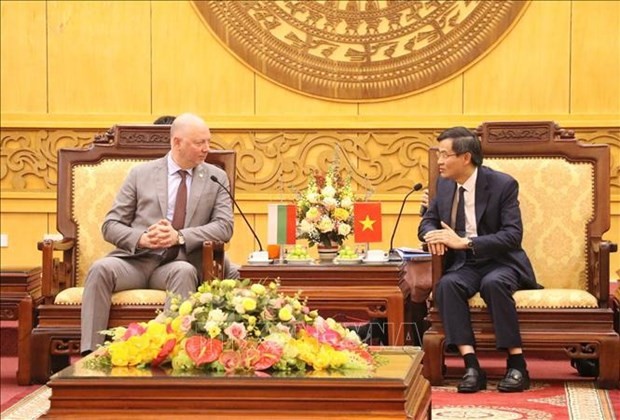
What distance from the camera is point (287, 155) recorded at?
25.6ft

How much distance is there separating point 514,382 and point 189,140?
176cm

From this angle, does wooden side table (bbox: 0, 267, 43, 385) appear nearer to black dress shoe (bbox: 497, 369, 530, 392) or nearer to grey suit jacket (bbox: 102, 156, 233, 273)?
grey suit jacket (bbox: 102, 156, 233, 273)

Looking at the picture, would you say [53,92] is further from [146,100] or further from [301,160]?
[301,160]

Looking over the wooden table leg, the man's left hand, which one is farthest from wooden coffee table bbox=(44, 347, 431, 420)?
the wooden table leg

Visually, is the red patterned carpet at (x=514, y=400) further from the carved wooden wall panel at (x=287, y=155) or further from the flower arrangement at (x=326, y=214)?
the carved wooden wall panel at (x=287, y=155)

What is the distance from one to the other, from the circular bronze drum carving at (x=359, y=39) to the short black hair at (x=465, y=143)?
6.72 ft

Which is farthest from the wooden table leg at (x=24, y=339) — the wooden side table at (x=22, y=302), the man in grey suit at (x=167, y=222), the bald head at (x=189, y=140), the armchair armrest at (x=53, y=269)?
the bald head at (x=189, y=140)

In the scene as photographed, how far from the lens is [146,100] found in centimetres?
783

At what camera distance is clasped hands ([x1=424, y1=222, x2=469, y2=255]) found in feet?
17.9

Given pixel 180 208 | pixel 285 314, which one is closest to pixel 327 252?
pixel 180 208

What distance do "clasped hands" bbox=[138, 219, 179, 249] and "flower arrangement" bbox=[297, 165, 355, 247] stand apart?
1.95 ft

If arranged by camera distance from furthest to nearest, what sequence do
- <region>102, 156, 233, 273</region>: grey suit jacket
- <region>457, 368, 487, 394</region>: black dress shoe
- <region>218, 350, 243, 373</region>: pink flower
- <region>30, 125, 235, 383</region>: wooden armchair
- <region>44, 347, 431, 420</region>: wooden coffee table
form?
<region>30, 125, 235, 383</region>: wooden armchair < <region>102, 156, 233, 273</region>: grey suit jacket < <region>457, 368, 487, 394</region>: black dress shoe < <region>218, 350, 243, 373</region>: pink flower < <region>44, 347, 431, 420</region>: wooden coffee table

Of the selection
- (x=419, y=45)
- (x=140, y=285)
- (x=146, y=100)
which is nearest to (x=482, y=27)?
(x=419, y=45)

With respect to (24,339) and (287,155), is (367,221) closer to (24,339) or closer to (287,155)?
(24,339)
